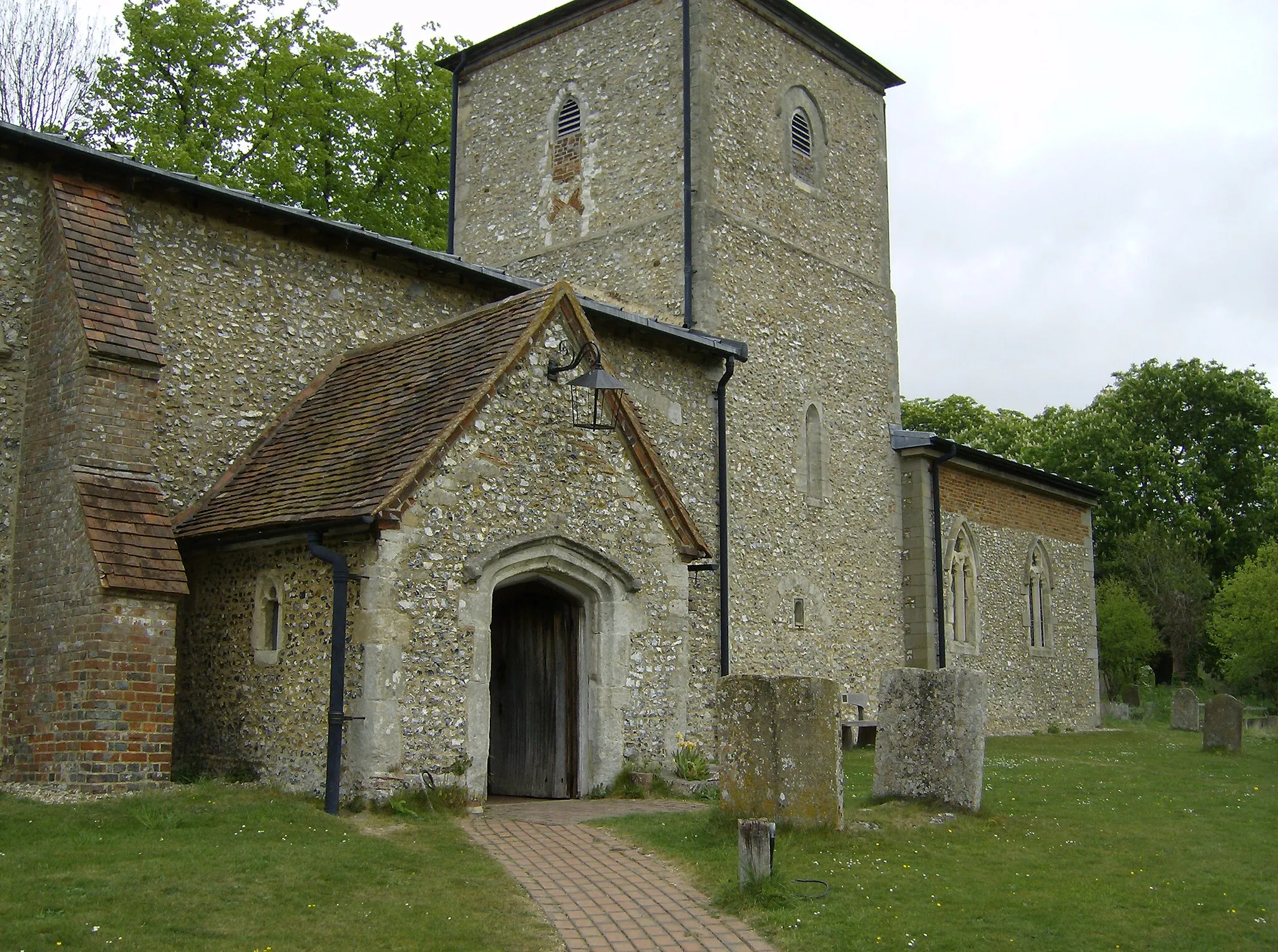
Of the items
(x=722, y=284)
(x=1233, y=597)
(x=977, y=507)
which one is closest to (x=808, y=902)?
(x=722, y=284)

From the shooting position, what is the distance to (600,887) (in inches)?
335

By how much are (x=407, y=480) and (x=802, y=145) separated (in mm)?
13755

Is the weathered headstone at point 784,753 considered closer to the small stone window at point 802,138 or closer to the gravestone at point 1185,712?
the small stone window at point 802,138

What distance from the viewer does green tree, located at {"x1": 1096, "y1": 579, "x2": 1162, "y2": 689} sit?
3972 centimetres

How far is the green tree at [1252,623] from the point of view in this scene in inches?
1314

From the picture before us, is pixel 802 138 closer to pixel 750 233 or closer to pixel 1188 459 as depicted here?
pixel 750 233

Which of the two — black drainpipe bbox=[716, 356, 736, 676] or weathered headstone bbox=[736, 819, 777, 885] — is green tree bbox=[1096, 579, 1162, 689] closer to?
black drainpipe bbox=[716, 356, 736, 676]

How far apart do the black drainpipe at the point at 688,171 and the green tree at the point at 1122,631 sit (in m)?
25.2

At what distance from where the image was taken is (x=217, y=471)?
13.1 metres

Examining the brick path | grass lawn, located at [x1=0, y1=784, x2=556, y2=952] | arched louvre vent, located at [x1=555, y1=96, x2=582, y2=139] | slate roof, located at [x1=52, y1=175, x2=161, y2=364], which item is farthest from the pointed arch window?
grass lawn, located at [x1=0, y1=784, x2=556, y2=952]

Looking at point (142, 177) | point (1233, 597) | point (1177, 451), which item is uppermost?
point (1177, 451)

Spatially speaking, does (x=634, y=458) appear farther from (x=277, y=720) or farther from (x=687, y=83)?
(x=687, y=83)

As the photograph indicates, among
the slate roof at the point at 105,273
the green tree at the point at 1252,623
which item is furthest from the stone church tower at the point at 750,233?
the green tree at the point at 1252,623

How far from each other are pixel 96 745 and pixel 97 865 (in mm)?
2591
